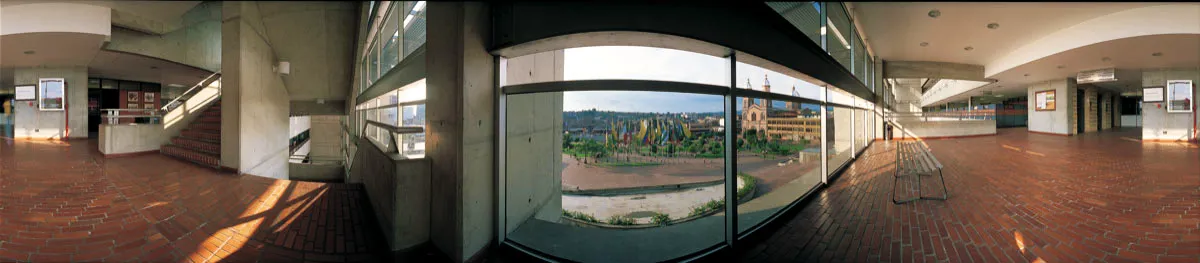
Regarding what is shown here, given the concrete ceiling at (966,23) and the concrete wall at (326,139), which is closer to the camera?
the concrete wall at (326,139)

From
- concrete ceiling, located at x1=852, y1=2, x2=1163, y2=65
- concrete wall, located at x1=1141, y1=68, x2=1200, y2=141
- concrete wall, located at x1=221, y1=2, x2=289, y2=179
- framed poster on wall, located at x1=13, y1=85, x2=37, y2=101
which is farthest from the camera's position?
concrete wall, located at x1=1141, y1=68, x2=1200, y2=141

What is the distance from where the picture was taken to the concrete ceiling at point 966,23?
580cm

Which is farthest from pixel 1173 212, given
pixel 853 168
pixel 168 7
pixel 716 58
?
pixel 168 7

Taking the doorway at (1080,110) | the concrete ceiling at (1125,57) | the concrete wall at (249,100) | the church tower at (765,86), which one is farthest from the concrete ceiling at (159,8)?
the doorway at (1080,110)

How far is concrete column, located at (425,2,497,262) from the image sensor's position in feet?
6.53

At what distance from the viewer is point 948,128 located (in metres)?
12.3

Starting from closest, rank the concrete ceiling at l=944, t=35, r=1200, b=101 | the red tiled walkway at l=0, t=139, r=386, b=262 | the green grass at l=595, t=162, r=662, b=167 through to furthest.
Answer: the red tiled walkway at l=0, t=139, r=386, b=262
the green grass at l=595, t=162, r=662, b=167
the concrete ceiling at l=944, t=35, r=1200, b=101

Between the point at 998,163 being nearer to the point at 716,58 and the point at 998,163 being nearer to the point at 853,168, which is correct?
the point at 853,168

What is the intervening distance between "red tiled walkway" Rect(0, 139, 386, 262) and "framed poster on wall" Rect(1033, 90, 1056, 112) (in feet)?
63.6

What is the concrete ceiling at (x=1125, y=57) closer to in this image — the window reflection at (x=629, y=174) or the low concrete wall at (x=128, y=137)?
the window reflection at (x=629, y=174)

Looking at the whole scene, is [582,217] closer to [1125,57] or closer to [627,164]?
[627,164]

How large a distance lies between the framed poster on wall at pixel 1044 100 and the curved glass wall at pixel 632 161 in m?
16.4

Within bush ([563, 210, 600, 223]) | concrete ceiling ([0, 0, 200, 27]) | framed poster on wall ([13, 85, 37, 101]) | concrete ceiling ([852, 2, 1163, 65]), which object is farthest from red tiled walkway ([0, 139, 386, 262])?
framed poster on wall ([13, 85, 37, 101])

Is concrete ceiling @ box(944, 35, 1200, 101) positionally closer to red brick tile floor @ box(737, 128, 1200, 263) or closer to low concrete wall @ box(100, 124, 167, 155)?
red brick tile floor @ box(737, 128, 1200, 263)
